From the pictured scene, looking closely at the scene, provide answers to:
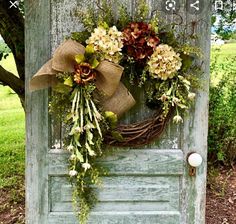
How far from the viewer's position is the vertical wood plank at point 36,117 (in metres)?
2.81

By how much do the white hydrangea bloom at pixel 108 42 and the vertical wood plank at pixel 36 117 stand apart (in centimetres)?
31

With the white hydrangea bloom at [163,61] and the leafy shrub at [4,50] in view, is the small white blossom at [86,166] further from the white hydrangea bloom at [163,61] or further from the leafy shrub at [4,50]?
the leafy shrub at [4,50]

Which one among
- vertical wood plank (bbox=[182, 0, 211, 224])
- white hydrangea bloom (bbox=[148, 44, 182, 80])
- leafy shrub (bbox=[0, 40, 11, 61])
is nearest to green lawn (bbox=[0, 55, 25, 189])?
leafy shrub (bbox=[0, 40, 11, 61])

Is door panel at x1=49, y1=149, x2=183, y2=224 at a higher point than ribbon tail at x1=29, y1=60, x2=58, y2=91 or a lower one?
lower

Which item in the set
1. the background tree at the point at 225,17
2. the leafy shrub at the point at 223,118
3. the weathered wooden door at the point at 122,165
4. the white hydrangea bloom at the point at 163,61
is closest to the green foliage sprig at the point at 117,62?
the white hydrangea bloom at the point at 163,61

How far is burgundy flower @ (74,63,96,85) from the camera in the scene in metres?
2.59

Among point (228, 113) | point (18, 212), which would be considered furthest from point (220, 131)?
point (18, 212)

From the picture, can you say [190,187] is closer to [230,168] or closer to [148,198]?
[148,198]

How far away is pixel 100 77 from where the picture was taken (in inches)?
105

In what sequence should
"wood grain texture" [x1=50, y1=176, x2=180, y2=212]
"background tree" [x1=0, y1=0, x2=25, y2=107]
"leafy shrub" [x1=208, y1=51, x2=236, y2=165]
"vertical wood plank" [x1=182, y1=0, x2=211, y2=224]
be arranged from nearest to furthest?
"vertical wood plank" [x1=182, y1=0, x2=211, y2=224], "wood grain texture" [x1=50, y1=176, x2=180, y2=212], "background tree" [x1=0, y1=0, x2=25, y2=107], "leafy shrub" [x1=208, y1=51, x2=236, y2=165]

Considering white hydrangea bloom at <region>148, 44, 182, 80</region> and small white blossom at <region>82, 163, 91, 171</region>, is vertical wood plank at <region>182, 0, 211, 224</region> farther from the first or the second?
small white blossom at <region>82, 163, 91, 171</region>

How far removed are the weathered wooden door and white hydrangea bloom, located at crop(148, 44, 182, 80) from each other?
0.78ft

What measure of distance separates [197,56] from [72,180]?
35.1 inches

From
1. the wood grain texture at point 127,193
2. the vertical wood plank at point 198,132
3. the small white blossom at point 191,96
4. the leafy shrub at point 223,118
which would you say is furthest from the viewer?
the leafy shrub at point 223,118
